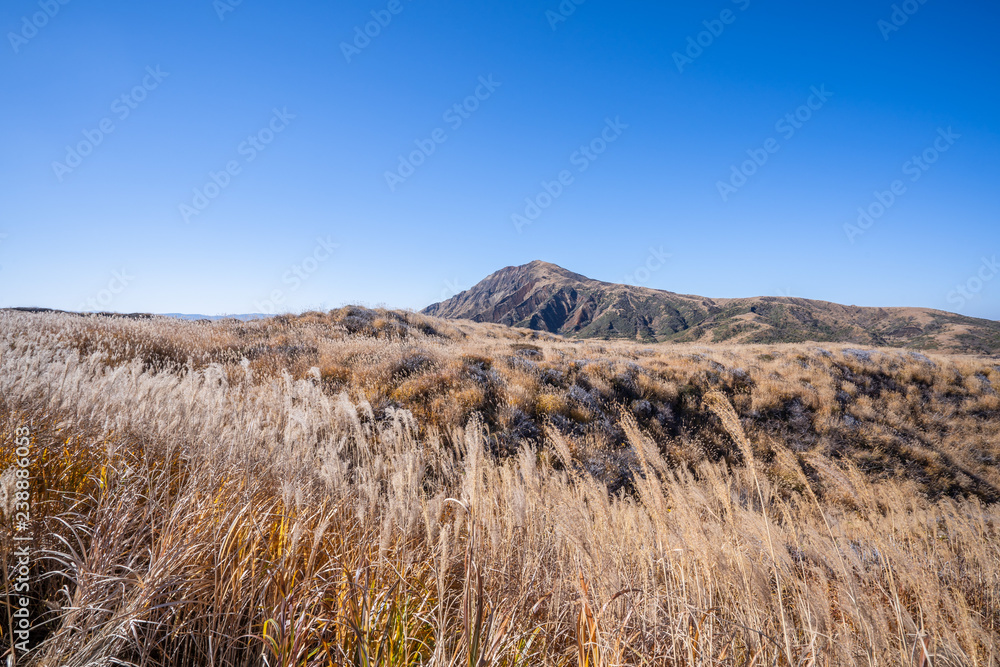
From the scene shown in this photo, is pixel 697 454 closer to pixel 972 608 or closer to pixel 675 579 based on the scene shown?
pixel 972 608

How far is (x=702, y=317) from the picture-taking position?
111312 millimetres

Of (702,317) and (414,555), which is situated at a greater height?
(702,317)

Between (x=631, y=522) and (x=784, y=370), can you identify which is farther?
(x=784, y=370)

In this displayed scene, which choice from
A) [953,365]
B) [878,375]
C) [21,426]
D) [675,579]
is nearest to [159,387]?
[21,426]

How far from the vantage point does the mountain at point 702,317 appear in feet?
254

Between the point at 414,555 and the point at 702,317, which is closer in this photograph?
the point at 414,555

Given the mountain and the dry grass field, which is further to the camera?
the mountain

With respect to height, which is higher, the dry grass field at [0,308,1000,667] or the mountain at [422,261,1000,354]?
the mountain at [422,261,1000,354]

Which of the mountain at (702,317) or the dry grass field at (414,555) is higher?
the mountain at (702,317)

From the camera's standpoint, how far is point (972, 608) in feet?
8.70

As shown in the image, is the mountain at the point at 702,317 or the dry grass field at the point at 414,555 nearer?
the dry grass field at the point at 414,555

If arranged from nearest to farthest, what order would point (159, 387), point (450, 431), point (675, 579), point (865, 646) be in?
point (865, 646), point (675, 579), point (159, 387), point (450, 431)

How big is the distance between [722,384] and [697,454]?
5.08 meters

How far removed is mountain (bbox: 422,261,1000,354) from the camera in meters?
77.3
